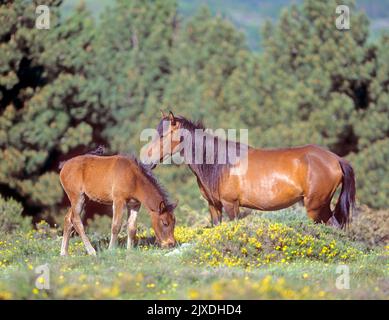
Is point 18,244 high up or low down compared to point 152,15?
down

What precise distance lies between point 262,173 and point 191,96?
58.3 ft

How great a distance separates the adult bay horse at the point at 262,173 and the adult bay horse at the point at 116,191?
0.68m

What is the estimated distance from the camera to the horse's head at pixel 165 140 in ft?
38.1

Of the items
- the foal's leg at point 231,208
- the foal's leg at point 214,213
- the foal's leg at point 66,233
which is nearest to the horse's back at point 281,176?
the foal's leg at point 231,208

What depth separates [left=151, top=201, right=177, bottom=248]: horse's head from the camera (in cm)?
1117

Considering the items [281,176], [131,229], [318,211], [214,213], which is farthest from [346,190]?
[131,229]

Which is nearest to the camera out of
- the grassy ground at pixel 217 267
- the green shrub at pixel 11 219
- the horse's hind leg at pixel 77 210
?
the grassy ground at pixel 217 267

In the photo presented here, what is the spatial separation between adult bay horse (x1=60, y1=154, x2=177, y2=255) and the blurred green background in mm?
9143

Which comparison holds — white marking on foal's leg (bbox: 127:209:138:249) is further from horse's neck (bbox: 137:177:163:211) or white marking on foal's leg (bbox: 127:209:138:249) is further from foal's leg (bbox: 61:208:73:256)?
foal's leg (bbox: 61:208:73:256)

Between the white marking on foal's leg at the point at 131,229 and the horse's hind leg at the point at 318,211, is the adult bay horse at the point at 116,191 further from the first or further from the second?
the horse's hind leg at the point at 318,211
